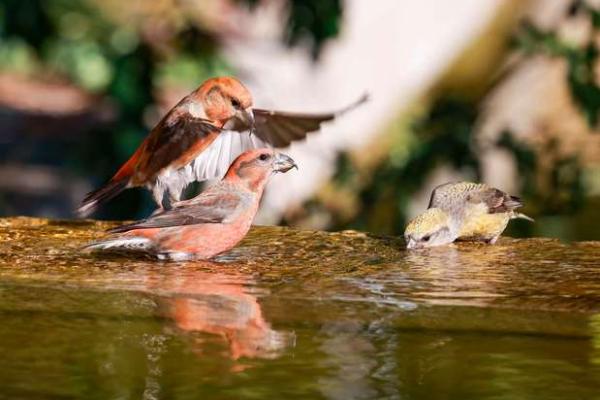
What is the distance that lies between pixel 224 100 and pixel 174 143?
25cm

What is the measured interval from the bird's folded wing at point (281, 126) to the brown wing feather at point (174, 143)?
1.60 feet

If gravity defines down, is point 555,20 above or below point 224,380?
above

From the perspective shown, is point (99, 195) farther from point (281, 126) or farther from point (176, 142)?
point (281, 126)

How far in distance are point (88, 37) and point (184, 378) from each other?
466 cm

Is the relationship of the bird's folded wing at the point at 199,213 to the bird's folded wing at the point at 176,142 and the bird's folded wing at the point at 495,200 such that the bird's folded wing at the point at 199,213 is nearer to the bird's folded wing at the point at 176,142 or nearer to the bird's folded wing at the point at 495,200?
the bird's folded wing at the point at 176,142

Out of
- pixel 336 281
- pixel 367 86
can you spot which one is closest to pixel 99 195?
pixel 336 281

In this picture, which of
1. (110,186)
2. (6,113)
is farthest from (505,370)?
(6,113)

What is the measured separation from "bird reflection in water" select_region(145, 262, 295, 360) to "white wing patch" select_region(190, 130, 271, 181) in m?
1.10

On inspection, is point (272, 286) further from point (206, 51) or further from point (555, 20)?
point (555, 20)

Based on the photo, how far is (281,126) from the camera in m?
5.35

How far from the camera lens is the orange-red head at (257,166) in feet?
14.1

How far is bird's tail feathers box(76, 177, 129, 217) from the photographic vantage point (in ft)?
16.1

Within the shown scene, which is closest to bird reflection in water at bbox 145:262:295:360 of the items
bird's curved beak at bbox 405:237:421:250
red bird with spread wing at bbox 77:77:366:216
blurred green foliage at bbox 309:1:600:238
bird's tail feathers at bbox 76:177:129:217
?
bird's curved beak at bbox 405:237:421:250

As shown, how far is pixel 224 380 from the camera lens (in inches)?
99.1
